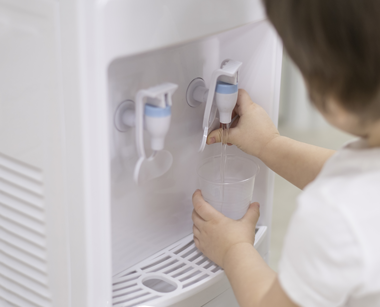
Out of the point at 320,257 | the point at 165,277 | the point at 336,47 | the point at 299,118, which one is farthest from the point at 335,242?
the point at 299,118

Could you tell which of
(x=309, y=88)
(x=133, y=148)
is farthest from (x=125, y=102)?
(x=309, y=88)

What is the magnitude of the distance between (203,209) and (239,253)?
0.08 m

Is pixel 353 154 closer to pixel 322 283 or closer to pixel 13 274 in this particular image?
pixel 322 283

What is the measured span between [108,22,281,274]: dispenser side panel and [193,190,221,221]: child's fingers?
30 mm

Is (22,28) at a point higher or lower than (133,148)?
higher

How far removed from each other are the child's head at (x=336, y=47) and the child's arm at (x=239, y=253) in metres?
0.19

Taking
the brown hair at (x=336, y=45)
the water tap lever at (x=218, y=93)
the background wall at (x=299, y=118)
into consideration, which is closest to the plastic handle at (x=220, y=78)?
the water tap lever at (x=218, y=93)

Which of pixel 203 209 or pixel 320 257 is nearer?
pixel 320 257

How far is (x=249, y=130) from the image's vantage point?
65 centimetres

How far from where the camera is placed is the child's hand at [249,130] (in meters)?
0.65

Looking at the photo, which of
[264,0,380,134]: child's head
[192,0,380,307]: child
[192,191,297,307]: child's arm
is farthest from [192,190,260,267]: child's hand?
[264,0,380,134]: child's head

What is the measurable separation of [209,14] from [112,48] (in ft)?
0.43

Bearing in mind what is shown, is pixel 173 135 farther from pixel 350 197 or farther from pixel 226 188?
pixel 350 197

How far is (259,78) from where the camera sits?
2.15 ft
